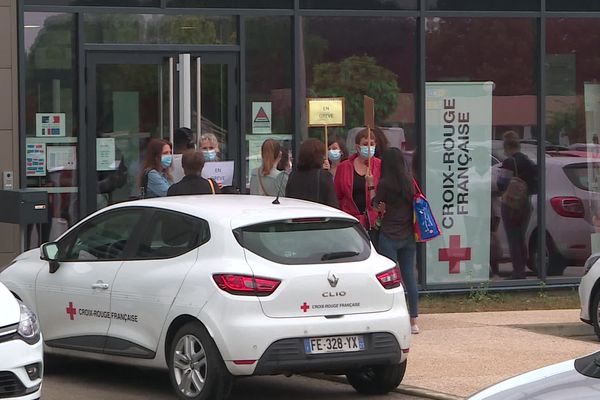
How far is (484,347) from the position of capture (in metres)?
12.6

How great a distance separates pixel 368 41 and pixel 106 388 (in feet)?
21.5

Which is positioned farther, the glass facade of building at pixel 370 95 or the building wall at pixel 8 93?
the glass facade of building at pixel 370 95

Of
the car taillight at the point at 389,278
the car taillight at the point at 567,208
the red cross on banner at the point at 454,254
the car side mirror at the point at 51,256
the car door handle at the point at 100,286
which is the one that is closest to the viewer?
the car taillight at the point at 389,278

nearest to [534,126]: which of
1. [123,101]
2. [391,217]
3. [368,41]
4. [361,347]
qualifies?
[368,41]

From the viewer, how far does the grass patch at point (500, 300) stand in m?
15.8

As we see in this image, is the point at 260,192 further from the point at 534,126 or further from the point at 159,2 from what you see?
the point at 534,126

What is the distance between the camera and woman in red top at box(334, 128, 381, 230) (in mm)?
13883

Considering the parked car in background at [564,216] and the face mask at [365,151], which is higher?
the face mask at [365,151]

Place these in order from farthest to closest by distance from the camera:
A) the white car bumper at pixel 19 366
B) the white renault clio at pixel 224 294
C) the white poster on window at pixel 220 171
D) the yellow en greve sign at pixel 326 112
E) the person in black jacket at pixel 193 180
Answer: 1. the yellow en greve sign at pixel 326 112
2. the white poster on window at pixel 220 171
3. the person in black jacket at pixel 193 180
4. the white renault clio at pixel 224 294
5. the white car bumper at pixel 19 366

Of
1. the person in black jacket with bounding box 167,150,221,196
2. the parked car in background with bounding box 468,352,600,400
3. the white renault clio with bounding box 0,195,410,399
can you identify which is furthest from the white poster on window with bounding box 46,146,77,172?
the parked car in background with bounding box 468,352,600,400

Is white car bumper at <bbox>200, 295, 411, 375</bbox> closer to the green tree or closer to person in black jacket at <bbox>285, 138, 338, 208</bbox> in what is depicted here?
person in black jacket at <bbox>285, 138, 338, 208</bbox>

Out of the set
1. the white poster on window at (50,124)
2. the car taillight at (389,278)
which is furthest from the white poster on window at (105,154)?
the car taillight at (389,278)

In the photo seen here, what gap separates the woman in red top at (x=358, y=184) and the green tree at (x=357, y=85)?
175 centimetres

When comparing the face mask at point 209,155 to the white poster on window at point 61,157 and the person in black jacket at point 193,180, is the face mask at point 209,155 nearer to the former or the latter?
the white poster on window at point 61,157
